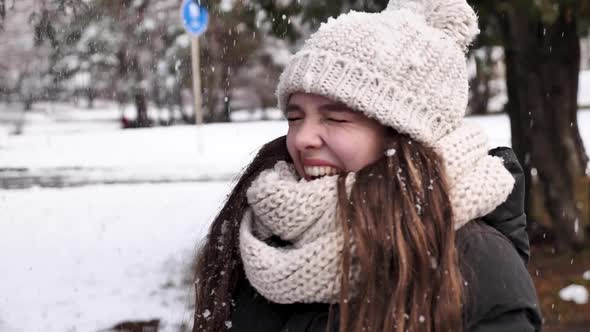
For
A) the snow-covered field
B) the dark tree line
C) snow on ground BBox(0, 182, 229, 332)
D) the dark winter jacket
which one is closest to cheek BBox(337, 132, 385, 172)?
the dark winter jacket

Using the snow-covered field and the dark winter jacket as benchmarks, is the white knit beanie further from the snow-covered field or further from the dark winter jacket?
the snow-covered field

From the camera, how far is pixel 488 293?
1368 millimetres

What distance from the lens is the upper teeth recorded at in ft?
4.90

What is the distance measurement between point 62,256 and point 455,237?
13.8ft

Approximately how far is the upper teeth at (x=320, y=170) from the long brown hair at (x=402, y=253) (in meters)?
0.09

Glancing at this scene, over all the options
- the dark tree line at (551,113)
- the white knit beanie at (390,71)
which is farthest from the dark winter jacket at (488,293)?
the dark tree line at (551,113)

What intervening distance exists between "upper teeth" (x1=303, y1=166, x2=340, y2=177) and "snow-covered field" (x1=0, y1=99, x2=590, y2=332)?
7.07ft

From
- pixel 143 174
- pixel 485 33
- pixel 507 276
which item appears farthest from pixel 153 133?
pixel 507 276

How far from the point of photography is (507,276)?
4.53ft

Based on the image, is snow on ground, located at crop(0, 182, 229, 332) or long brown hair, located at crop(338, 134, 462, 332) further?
snow on ground, located at crop(0, 182, 229, 332)

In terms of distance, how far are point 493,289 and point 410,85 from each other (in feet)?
1.44

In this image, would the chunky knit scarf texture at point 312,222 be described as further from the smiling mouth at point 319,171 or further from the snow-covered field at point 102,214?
the snow-covered field at point 102,214

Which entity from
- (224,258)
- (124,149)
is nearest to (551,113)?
(124,149)

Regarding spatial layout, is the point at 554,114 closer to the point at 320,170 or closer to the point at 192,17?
the point at 192,17
